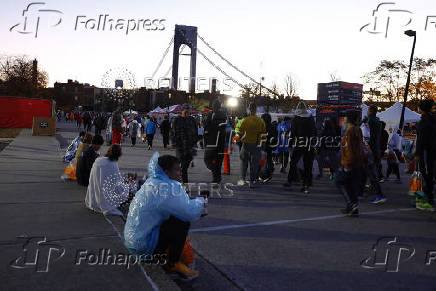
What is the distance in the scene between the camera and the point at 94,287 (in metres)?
3.35

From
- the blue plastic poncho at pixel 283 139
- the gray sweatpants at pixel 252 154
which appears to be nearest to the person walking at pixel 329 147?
the blue plastic poncho at pixel 283 139

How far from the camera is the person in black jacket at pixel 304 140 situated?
8.58 metres

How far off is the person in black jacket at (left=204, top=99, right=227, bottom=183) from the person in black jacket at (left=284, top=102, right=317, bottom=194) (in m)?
1.61

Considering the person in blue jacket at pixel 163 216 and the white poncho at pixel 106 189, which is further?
the white poncho at pixel 106 189

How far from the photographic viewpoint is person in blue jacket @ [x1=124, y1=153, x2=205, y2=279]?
11.7 ft

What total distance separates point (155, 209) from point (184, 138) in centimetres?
490

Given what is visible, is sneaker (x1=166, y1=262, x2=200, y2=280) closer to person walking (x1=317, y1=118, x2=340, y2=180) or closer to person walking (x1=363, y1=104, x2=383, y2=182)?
person walking (x1=363, y1=104, x2=383, y2=182)

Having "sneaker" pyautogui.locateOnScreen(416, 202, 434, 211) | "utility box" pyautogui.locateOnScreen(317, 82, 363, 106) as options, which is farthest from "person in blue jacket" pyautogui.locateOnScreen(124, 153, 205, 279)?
"utility box" pyautogui.locateOnScreen(317, 82, 363, 106)

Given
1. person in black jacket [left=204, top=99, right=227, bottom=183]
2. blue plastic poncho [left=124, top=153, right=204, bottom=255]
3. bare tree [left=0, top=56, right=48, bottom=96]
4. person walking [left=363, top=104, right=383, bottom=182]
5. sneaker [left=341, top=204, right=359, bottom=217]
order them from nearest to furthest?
blue plastic poncho [left=124, top=153, right=204, bottom=255]
sneaker [left=341, top=204, right=359, bottom=217]
person walking [left=363, top=104, right=383, bottom=182]
person in black jacket [left=204, top=99, right=227, bottom=183]
bare tree [left=0, top=56, right=48, bottom=96]

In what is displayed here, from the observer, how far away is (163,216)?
363 cm

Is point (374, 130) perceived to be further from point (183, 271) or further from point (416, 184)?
point (183, 271)

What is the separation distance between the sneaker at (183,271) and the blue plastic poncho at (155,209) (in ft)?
0.86

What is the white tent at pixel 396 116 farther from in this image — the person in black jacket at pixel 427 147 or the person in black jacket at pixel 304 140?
the person in black jacket at pixel 427 147

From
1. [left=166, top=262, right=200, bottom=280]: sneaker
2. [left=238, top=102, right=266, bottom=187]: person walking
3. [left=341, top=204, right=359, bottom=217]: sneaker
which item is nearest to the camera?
[left=166, top=262, right=200, bottom=280]: sneaker
